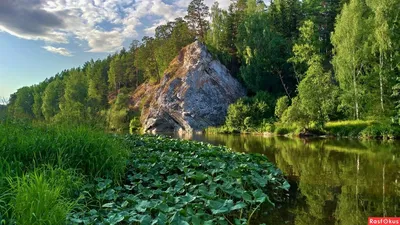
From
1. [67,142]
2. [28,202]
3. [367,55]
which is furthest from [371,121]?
[28,202]

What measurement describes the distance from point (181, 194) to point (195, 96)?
130 ft

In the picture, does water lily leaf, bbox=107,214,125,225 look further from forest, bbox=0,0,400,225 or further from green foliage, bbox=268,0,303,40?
green foliage, bbox=268,0,303,40

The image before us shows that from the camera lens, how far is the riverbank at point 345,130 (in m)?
22.4

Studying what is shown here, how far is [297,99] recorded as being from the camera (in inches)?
1168

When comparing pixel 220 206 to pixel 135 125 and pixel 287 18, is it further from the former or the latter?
→ pixel 135 125

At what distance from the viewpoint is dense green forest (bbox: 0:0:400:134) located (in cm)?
2601

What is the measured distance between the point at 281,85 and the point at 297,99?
12.8 m

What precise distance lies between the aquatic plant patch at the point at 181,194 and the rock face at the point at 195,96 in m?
34.9

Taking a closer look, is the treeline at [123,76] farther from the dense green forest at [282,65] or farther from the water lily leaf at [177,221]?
the water lily leaf at [177,221]

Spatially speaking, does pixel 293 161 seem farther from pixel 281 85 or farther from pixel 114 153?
pixel 281 85

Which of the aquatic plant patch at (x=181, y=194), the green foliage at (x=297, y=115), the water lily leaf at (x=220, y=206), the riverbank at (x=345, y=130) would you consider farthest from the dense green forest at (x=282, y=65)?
the water lily leaf at (x=220, y=206)

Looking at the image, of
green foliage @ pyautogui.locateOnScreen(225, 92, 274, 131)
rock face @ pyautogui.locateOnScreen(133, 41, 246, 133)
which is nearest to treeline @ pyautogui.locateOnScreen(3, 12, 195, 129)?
rock face @ pyautogui.locateOnScreen(133, 41, 246, 133)

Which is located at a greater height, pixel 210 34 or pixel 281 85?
pixel 210 34

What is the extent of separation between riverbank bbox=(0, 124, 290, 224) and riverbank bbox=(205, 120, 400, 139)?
18.7 metres
